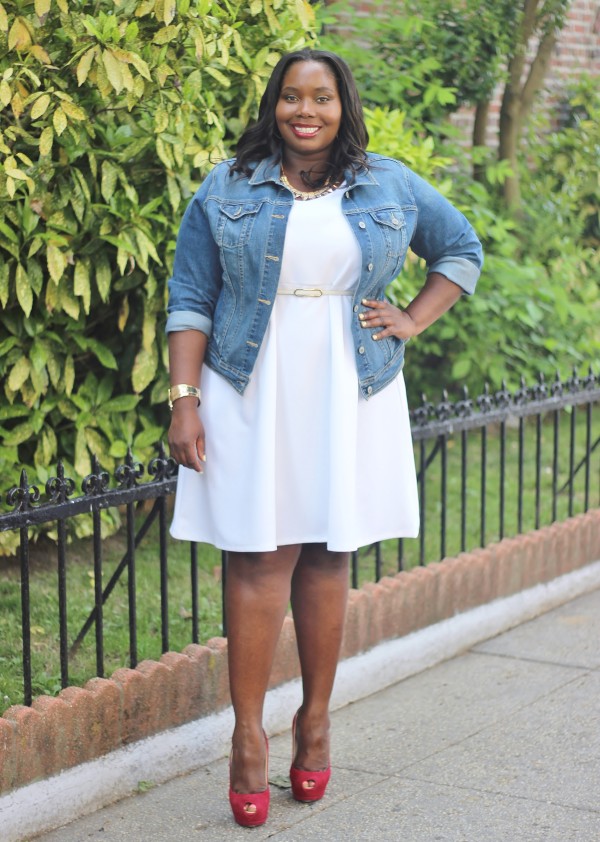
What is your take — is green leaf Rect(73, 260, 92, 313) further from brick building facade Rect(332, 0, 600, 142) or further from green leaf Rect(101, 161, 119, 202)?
brick building facade Rect(332, 0, 600, 142)

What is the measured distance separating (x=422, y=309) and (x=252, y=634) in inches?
38.4

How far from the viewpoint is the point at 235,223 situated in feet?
10.4

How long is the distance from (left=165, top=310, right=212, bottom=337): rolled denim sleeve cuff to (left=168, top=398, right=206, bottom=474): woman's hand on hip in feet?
0.60

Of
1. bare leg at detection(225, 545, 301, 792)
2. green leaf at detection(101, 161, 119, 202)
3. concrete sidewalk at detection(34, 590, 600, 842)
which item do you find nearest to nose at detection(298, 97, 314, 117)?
bare leg at detection(225, 545, 301, 792)

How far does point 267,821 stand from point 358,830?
0.77 ft

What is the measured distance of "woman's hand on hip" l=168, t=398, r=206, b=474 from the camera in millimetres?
3203

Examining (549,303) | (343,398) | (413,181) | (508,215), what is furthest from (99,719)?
(508,215)

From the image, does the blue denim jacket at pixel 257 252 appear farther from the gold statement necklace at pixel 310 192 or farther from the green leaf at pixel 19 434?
the green leaf at pixel 19 434

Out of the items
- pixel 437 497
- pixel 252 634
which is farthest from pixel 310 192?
pixel 437 497

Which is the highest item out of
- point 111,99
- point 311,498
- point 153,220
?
point 111,99

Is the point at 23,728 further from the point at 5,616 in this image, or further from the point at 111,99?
the point at 111,99

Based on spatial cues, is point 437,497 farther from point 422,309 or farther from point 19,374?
point 422,309

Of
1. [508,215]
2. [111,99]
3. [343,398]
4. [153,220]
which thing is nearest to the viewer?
[343,398]

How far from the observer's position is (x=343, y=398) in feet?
10.6
